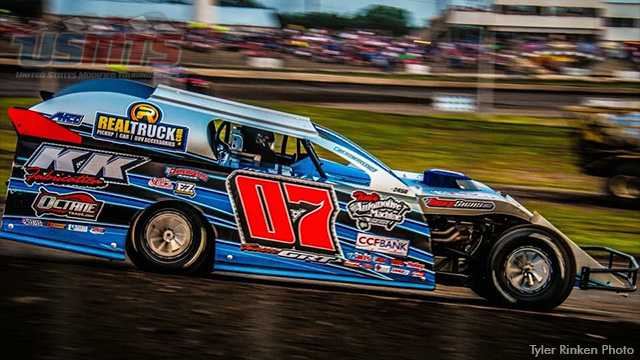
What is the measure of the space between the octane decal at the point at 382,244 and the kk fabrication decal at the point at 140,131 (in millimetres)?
1690

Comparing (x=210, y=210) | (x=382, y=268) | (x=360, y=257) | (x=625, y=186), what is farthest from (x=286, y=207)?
(x=625, y=186)

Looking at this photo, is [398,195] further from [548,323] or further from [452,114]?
[452,114]

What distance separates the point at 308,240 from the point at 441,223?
1.19 m

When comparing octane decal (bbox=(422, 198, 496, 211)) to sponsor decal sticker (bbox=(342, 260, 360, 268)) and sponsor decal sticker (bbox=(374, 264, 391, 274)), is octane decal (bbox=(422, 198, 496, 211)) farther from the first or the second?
sponsor decal sticker (bbox=(342, 260, 360, 268))

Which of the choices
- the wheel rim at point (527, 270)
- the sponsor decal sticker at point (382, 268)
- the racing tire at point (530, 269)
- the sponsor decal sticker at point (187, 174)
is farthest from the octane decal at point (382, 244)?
the sponsor decal sticker at point (187, 174)

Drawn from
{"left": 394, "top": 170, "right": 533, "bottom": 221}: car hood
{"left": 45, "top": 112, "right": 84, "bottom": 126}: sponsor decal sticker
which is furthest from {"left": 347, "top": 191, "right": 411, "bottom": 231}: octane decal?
{"left": 45, "top": 112, "right": 84, "bottom": 126}: sponsor decal sticker

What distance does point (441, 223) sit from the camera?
675cm

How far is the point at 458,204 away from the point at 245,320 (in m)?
2.28

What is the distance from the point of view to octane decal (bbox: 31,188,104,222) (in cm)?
650

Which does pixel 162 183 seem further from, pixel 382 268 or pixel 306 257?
pixel 382 268

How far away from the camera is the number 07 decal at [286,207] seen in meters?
6.45

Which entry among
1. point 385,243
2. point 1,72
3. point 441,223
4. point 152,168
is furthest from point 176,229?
point 1,72

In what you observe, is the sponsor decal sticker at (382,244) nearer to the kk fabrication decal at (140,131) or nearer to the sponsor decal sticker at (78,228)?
the kk fabrication decal at (140,131)

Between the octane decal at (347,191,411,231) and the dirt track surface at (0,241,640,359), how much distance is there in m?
0.64
